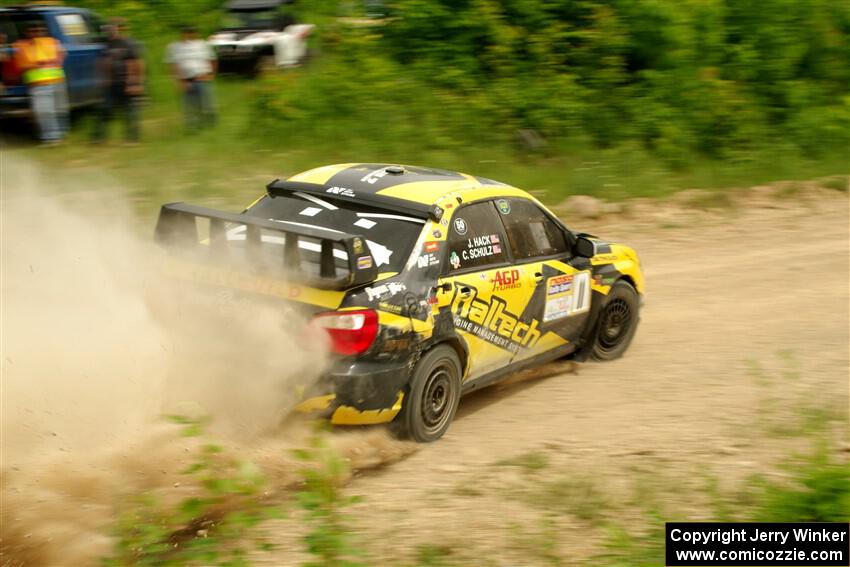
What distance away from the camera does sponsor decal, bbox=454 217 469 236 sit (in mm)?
6886

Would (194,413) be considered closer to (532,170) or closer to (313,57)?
(532,170)

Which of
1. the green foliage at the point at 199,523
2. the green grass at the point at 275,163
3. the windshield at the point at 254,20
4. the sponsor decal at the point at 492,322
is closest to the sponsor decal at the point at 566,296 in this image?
the sponsor decal at the point at 492,322

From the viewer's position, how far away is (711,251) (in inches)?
503

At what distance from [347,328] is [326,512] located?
142 centimetres

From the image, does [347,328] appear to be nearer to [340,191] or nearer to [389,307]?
[389,307]

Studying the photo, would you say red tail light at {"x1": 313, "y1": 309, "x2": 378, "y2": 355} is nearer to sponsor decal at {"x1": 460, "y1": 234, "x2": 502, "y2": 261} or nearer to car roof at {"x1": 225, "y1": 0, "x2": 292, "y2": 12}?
sponsor decal at {"x1": 460, "y1": 234, "x2": 502, "y2": 261}

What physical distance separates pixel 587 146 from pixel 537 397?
30.0 ft

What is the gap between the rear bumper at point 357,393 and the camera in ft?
19.8

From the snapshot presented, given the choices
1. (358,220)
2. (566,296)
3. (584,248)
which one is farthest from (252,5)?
(358,220)

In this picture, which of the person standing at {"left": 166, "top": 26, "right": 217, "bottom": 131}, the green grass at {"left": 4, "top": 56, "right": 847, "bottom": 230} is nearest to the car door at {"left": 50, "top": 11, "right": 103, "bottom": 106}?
the green grass at {"left": 4, "top": 56, "right": 847, "bottom": 230}

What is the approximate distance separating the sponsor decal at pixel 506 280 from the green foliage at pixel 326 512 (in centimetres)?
190

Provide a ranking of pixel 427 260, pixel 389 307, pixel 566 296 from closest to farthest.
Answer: pixel 389 307, pixel 427 260, pixel 566 296

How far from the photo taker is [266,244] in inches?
248

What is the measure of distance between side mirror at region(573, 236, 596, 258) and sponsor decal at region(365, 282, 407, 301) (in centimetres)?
205
